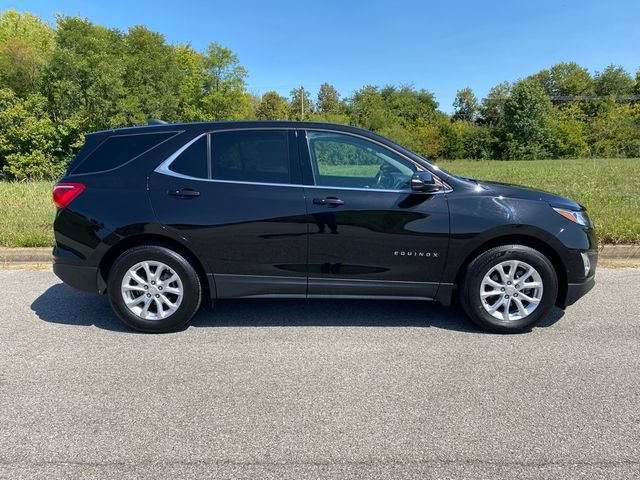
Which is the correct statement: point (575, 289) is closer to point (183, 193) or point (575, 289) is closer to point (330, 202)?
point (330, 202)

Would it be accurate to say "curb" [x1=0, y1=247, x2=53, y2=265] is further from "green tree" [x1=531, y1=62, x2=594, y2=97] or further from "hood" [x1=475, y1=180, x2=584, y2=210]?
"green tree" [x1=531, y1=62, x2=594, y2=97]

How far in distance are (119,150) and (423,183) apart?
269 centimetres

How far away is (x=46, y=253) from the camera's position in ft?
20.9

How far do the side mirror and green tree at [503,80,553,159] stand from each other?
2327 inches

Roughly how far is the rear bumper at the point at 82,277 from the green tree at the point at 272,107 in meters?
61.5

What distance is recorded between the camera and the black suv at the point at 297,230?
3791mm

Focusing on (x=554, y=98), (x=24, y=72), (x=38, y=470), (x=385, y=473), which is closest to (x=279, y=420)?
(x=385, y=473)

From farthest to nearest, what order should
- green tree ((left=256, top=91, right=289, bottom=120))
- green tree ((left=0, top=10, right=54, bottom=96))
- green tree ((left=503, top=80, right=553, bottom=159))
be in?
green tree ((left=256, top=91, right=289, bottom=120))
green tree ((left=503, top=80, right=553, bottom=159))
green tree ((left=0, top=10, right=54, bottom=96))

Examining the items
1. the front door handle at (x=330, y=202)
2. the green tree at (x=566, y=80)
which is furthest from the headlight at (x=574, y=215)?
the green tree at (x=566, y=80)

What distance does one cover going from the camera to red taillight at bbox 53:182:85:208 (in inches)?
155

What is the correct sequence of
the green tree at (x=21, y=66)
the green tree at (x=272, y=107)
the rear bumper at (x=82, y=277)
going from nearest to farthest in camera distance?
the rear bumper at (x=82, y=277), the green tree at (x=21, y=66), the green tree at (x=272, y=107)

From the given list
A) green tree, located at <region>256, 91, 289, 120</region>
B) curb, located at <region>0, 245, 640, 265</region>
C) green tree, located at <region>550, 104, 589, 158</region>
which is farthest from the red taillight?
green tree, located at <region>550, 104, 589, 158</region>

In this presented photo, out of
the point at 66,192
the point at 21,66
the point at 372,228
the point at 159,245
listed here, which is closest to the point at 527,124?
the point at 21,66

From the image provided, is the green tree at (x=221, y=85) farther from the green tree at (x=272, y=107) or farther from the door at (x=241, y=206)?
the door at (x=241, y=206)
